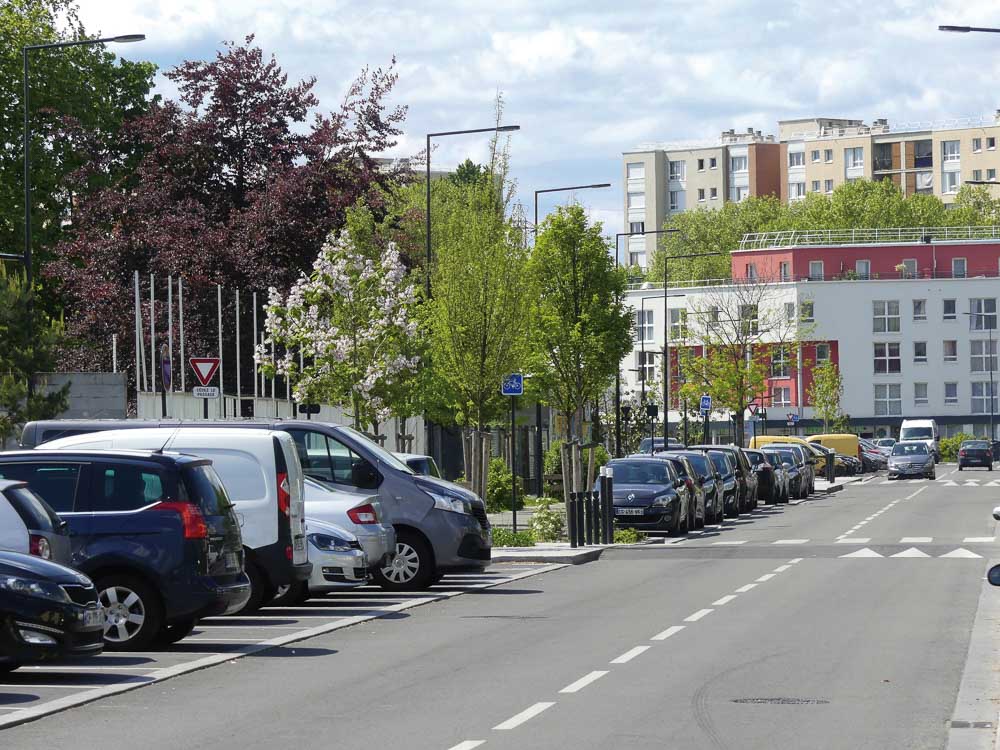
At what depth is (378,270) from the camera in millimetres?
38250

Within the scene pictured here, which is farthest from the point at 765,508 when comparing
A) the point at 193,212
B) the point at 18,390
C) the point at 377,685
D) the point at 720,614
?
the point at 377,685

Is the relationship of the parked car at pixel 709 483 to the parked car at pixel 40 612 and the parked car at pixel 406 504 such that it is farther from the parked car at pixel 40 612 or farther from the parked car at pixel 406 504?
the parked car at pixel 40 612

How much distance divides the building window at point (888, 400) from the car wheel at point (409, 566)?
106 m

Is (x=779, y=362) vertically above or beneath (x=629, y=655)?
above

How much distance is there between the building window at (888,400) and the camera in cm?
12562

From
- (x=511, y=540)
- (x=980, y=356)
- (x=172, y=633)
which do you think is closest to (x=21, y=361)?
(x=511, y=540)

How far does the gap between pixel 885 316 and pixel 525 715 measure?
116 metres

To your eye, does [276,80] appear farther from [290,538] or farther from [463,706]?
[463,706]

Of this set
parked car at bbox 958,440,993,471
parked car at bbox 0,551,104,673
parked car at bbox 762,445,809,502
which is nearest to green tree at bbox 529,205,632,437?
parked car at bbox 762,445,809,502

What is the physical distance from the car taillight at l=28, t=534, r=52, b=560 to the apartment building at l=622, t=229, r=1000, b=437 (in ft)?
359

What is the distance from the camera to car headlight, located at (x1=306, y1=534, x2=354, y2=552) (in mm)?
20172

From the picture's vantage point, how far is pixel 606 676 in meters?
13.5

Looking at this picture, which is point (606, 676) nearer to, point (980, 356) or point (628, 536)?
point (628, 536)

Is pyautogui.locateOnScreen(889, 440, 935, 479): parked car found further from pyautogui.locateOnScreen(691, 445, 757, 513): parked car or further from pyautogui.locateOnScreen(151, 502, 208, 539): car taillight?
pyautogui.locateOnScreen(151, 502, 208, 539): car taillight
